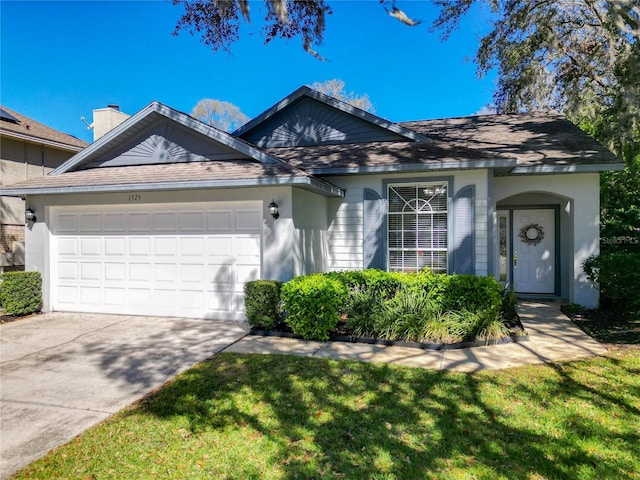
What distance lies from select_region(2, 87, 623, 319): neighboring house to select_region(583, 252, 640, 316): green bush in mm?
583

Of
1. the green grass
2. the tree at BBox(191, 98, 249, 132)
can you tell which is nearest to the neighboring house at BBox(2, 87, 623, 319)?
the green grass

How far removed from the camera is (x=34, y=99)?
606 inches

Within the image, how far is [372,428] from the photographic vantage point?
3643mm

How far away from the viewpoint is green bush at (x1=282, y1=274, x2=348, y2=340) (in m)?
6.45

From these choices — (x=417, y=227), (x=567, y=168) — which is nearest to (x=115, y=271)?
(x=417, y=227)

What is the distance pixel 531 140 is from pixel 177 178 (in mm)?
8883

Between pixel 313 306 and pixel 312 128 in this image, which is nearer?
pixel 313 306

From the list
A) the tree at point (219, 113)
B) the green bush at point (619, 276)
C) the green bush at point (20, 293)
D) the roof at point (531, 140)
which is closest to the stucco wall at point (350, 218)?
the roof at point (531, 140)

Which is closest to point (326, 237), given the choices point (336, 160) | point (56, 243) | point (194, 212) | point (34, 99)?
point (336, 160)

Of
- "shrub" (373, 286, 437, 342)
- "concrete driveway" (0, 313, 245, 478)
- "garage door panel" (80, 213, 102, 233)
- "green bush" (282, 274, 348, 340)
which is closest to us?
"concrete driveway" (0, 313, 245, 478)

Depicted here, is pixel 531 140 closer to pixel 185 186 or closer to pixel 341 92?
pixel 185 186

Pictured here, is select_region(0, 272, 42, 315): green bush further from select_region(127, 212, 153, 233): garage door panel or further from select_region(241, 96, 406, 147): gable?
select_region(241, 96, 406, 147): gable

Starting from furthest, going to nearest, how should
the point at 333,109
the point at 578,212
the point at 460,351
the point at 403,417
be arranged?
the point at 333,109
the point at 578,212
the point at 460,351
the point at 403,417

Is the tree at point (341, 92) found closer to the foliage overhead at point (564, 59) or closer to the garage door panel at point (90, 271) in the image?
the foliage overhead at point (564, 59)
